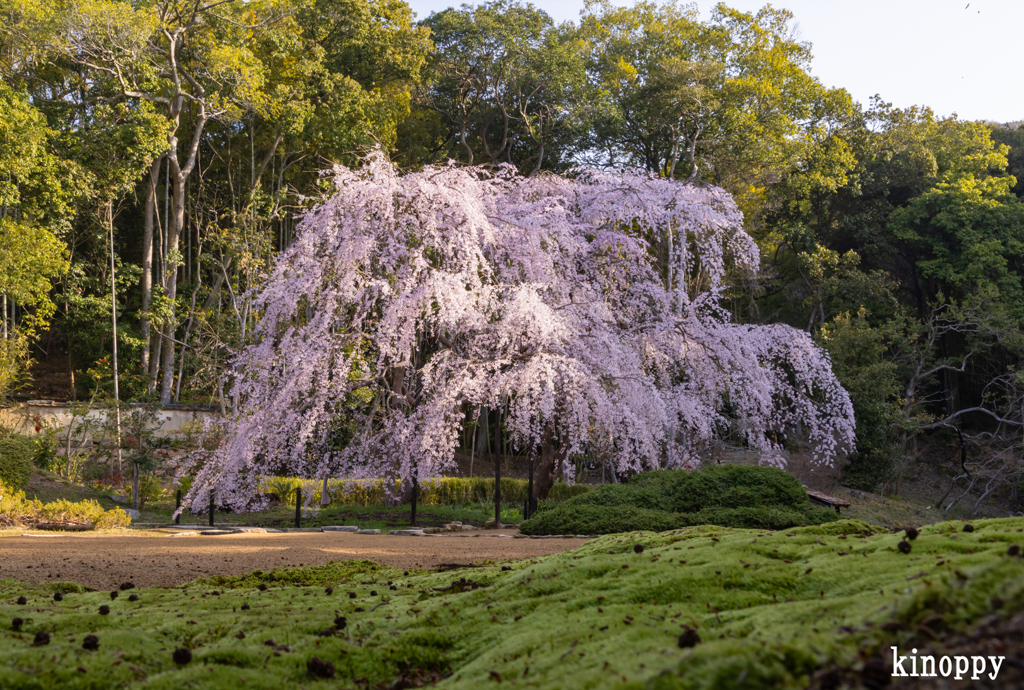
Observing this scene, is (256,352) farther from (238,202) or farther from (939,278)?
(939,278)

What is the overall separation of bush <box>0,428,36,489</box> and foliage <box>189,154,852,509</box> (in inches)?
123

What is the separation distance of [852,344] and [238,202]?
1856 cm

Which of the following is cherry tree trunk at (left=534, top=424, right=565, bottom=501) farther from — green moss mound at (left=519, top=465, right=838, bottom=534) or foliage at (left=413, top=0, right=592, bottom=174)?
foliage at (left=413, top=0, right=592, bottom=174)

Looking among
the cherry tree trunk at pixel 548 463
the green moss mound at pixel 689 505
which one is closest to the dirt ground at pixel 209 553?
the green moss mound at pixel 689 505

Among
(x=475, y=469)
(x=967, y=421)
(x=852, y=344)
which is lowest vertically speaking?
(x=475, y=469)

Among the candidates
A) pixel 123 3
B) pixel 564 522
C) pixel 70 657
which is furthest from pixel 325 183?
pixel 123 3

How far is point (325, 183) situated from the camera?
38.1 ft

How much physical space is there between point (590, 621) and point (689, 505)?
262 inches

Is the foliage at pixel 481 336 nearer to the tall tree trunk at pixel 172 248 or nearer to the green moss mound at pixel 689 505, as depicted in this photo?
the green moss mound at pixel 689 505

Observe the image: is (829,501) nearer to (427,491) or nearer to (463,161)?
(427,491)

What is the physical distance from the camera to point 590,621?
289cm

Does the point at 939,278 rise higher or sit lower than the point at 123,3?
lower

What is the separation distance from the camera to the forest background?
1744 cm

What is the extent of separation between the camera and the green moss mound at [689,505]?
823cm
